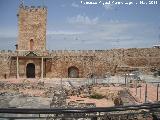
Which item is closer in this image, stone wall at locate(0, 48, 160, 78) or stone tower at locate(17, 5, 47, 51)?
stone wall at locate(0, 48, 160, 78)

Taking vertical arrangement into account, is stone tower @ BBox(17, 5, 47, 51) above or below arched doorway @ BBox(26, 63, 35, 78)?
above

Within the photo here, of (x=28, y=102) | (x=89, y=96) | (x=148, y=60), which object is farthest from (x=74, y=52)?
(x=28, y=102)

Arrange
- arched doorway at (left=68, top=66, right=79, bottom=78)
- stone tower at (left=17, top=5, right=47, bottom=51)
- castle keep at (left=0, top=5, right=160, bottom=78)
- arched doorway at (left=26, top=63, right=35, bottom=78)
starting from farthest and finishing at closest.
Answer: stone tower at (left=17, top=5, right=47, bottom=51) → arched doorway at (left=68, top=66, right=79, bottom=78) → arched doorway at (left=26, top=63, right=35, bottom=78) → castle keep at (left=0, top=5, right=160, bottom=78)

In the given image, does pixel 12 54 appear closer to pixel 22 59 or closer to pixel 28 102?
pixel 22 59

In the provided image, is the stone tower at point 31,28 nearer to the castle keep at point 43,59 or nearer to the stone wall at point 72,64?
the castle keep at point 43,59

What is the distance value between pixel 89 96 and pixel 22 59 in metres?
14.4

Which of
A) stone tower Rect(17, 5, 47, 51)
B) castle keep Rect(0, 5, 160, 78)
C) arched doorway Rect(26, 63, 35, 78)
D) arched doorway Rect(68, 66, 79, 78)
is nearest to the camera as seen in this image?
castle keep Rect(0, 5, 160, 78)

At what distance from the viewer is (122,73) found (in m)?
32.1

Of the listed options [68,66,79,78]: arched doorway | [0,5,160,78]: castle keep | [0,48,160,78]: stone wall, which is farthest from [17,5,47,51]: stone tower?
[68,66,79,78]: arched doorway

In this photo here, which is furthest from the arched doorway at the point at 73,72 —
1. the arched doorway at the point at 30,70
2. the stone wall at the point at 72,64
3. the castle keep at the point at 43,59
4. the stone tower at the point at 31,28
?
the arched doorway at the point at 30,70

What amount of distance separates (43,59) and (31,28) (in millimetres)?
4057

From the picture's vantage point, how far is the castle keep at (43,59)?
32.6m

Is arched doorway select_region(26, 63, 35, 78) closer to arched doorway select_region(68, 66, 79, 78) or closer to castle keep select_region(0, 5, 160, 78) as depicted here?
castle keep select_region(0, 5, 160, 78)

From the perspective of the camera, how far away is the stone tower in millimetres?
34031
